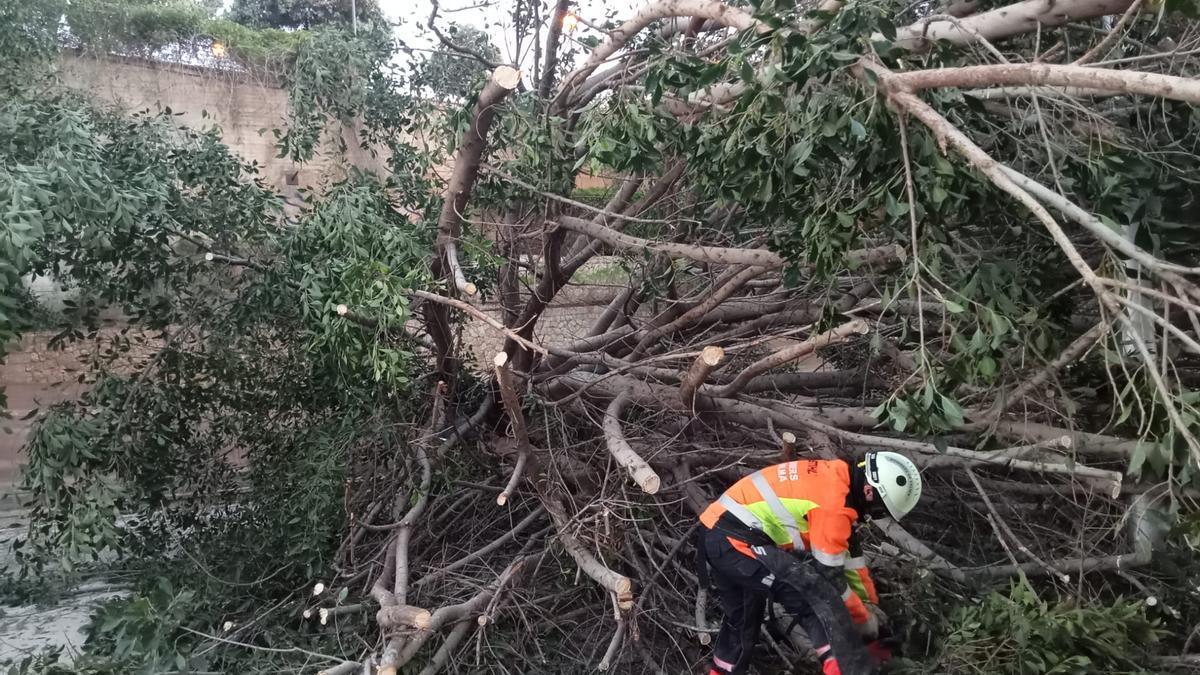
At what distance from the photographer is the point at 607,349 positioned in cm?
519

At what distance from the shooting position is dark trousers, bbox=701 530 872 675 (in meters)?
3.00

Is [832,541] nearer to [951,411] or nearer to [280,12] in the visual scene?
[951,411]

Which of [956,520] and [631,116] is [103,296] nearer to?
[631,116]

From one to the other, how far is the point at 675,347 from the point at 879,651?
7.01ft

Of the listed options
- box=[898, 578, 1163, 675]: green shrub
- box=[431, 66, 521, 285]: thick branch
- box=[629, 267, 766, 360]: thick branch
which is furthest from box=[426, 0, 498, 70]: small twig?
box=[898, 578, 1163, 675]: green shrub

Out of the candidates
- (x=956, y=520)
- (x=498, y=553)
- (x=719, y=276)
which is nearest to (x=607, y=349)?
(x=719, y=276)

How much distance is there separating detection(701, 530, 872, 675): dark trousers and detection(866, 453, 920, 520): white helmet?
42cm

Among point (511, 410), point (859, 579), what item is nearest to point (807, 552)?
point (859, 579)

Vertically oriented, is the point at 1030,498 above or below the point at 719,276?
below

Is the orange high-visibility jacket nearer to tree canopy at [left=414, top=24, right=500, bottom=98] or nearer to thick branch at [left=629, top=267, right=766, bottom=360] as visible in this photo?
thick branch at [left=629, top=267, right=766, bottom=360]

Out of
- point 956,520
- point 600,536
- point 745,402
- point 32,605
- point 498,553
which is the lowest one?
point 32,605

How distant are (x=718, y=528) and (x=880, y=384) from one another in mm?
1683

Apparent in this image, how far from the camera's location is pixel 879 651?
3.31 meters

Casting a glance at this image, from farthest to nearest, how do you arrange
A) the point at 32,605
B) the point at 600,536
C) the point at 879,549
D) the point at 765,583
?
1. the point at 32,605
2. the point at 879,549
3. the point at 600,536
4. the point at 765,583
